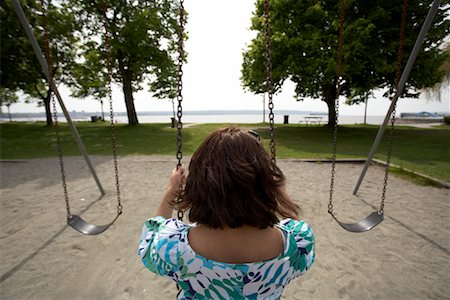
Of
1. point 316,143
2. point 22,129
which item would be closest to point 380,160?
point 316,143

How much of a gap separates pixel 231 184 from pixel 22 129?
65.3 ft

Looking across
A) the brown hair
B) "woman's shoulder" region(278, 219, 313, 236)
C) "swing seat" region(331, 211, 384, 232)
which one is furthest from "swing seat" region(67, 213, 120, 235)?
"swing seat" region(331, 211, 384, 232)

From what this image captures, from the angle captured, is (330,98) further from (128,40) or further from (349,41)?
(128,40)

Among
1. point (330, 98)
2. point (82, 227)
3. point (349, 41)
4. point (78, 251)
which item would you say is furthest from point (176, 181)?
point (330, 98)

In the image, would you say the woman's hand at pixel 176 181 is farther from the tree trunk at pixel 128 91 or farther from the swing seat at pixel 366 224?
the tree trunk at pixel 128 91

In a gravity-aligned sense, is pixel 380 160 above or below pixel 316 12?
below

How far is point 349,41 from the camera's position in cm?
1065

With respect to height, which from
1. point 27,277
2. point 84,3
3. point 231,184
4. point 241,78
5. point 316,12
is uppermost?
point 84,3

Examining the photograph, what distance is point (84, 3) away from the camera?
49.3ft

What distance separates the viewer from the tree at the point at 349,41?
35.6ft

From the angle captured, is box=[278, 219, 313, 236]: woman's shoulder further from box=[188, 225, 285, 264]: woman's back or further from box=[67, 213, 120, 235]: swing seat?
box=[67, 213, 120, 235]: swing seat

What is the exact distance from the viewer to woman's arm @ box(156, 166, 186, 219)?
3.48ft

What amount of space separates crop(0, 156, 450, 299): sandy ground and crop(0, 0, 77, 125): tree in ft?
38.9

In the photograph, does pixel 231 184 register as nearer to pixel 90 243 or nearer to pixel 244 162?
pixel 244 162
